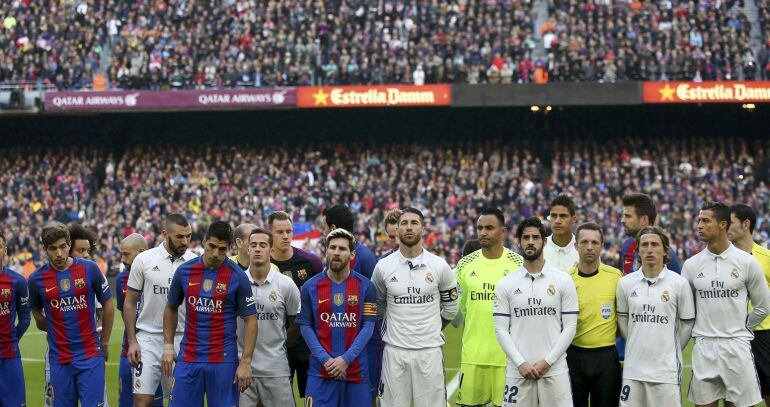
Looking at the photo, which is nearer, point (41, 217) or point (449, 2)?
point (41, 217)

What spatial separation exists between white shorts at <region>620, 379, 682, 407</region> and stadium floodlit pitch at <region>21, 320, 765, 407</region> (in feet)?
13.2

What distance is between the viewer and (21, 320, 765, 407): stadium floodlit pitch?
13938 mm

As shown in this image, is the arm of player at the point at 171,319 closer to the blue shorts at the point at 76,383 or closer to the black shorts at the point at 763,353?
the blue shorts at the point at 76,383

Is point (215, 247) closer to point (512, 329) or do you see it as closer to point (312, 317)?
point (312, 317)

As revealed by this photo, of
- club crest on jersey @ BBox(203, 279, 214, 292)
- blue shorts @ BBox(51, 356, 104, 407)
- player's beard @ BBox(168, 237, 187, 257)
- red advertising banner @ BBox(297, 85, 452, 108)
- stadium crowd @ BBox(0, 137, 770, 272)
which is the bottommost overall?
blue shorts @ BBox(51, 356, 104, 407)

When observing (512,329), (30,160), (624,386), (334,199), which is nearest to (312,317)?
(512,329)

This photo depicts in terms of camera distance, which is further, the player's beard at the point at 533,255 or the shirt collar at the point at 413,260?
the shirt collar at the point at 413,260

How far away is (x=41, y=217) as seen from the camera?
35.6 m

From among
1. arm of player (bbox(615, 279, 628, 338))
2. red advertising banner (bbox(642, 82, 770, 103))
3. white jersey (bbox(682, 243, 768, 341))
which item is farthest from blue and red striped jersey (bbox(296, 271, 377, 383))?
red advertising banner (bbox(642, 82, 770, 103))

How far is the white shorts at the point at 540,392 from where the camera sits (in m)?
8.55

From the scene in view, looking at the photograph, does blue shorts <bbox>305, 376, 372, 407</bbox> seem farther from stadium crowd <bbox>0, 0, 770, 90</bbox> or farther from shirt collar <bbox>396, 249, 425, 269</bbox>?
stadium crowd <bbox>0, 0, 770, 90</bbox>

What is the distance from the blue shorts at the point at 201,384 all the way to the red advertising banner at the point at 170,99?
88.9ft

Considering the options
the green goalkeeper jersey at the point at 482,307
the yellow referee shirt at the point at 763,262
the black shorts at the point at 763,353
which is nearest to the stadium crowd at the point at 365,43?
the yellow referee shirt at the point at 763,262

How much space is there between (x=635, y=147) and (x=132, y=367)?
95.0ft
